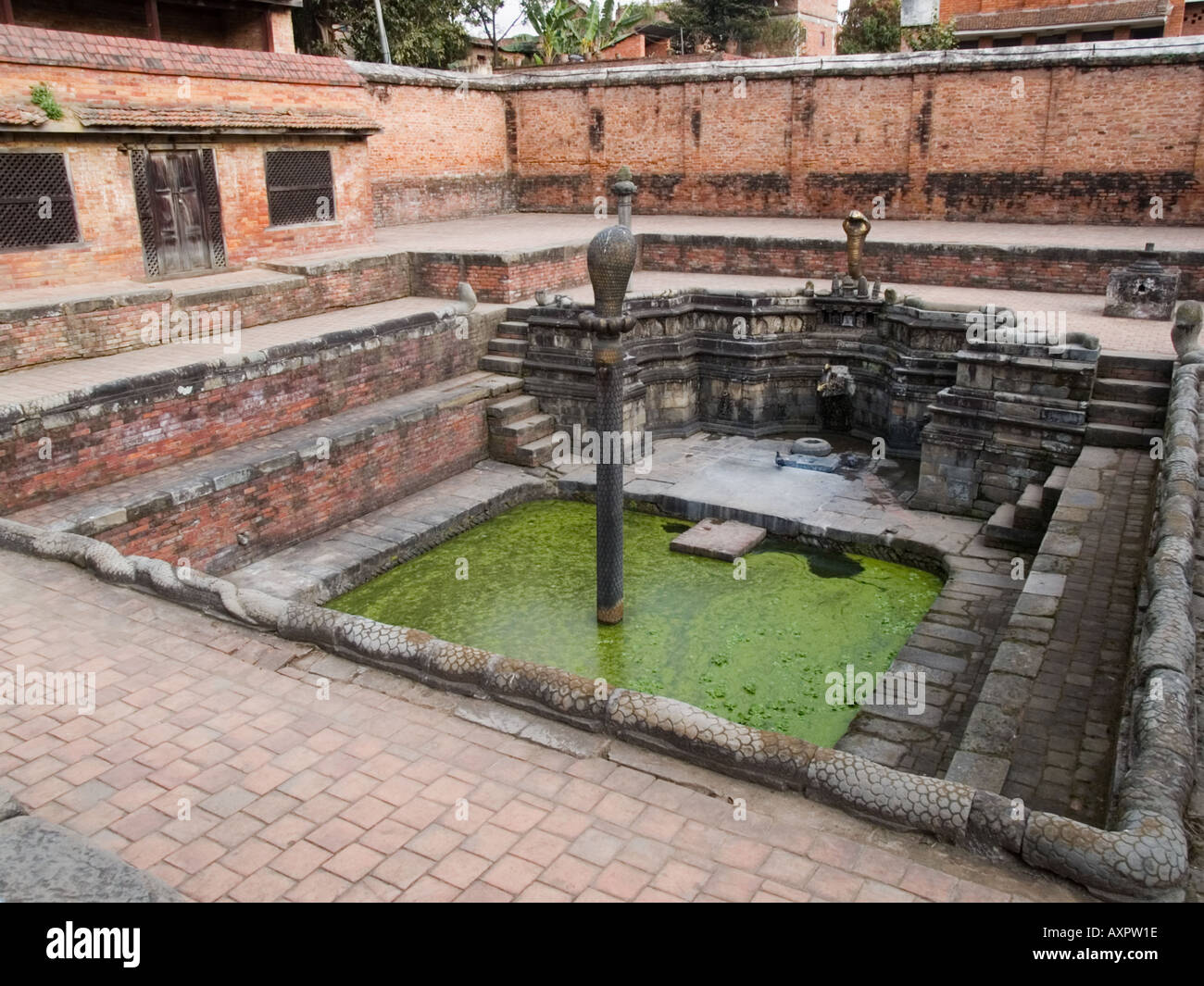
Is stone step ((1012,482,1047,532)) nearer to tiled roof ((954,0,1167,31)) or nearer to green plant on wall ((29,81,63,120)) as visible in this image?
green plant on wall ((29,81,63,120))

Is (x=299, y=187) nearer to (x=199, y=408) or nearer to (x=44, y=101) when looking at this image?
(x=44, y=101)

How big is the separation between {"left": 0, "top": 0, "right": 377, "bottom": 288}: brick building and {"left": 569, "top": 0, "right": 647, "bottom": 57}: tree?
16.5 meters

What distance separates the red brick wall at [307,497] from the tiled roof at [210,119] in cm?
562

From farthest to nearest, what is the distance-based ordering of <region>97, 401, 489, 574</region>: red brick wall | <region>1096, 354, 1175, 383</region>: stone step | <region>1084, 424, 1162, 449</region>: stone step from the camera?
<region>1096, 354, 1175, 383</region>: stone step → <region>1084, 424, 1162, 449</region>: stone step → <region>97, 401, 489, 574</region>: red brick wall

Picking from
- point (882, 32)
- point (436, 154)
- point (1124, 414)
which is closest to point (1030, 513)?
point (1124, 414)

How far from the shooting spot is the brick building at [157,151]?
1130 cm

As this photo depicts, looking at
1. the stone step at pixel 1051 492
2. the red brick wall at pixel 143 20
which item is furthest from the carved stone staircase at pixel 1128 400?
the red brick wall at pixel 143 20

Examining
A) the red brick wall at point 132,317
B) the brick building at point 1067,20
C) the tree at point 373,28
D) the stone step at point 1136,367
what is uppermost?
the brick building at point 1067,20

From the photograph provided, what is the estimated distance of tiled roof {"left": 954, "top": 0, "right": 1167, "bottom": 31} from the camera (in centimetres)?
2702

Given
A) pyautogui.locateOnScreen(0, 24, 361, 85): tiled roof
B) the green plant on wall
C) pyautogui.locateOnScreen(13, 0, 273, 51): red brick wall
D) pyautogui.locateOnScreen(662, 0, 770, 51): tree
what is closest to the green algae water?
the green plant on wall

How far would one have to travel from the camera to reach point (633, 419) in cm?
1203

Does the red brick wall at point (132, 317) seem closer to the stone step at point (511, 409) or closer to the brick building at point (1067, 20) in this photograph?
the stone step at point (511, 409)
